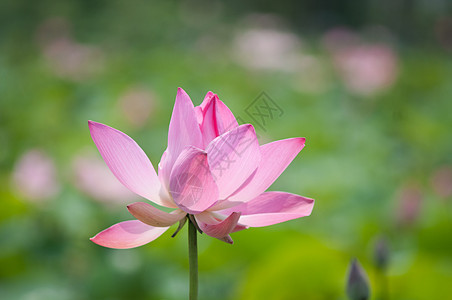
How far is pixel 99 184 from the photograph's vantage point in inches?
54.4

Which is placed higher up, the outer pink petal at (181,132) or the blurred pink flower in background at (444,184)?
the outer pink petal at (181,132)

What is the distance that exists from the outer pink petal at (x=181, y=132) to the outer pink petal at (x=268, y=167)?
57mm

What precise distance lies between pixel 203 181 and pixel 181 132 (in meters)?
0.06

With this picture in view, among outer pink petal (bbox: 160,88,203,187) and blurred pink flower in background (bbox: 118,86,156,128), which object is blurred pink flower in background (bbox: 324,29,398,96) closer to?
blurred pink flower in background (bbox: 118,86,156,128)

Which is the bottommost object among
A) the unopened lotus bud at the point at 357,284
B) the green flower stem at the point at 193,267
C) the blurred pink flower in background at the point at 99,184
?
the blurred pink flower in background at the point at 99,184

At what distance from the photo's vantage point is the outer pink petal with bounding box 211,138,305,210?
1.40 feet

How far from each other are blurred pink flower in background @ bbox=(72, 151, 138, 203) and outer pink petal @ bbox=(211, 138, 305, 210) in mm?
985

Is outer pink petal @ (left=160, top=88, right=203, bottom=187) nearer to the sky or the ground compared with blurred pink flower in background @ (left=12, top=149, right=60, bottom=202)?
nearer to the sky

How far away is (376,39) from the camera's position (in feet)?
15.4

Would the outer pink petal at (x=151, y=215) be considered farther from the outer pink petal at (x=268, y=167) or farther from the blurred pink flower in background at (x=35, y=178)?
the blurred pink flower in background at (x=35, y=178)

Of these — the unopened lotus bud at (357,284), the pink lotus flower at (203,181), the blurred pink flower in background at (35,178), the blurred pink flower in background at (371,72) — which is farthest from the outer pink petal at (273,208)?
the blurred pink flower in background at (371,72)

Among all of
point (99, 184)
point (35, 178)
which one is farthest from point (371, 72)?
point (35, 178)

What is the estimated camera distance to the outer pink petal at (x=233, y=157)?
16.4 inches

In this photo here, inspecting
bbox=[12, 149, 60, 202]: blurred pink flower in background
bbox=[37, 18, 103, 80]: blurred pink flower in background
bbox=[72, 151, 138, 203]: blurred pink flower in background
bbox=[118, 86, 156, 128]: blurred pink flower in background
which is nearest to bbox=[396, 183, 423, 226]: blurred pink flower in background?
bbox=[72, 151, 138, 203]: blurred pink flower in background
